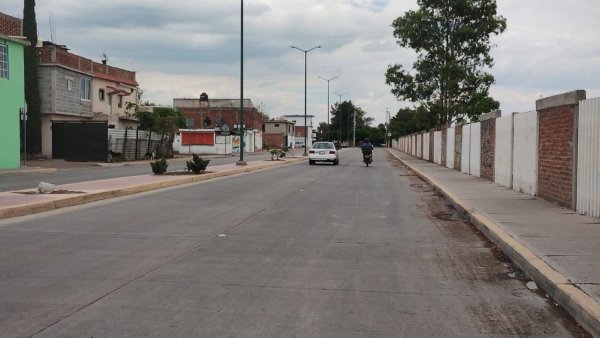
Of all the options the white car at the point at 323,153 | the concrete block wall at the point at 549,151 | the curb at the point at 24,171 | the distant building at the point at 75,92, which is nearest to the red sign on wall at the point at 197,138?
the distant building at the point at 75,92

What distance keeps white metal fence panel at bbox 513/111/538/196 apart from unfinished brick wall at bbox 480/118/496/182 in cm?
318

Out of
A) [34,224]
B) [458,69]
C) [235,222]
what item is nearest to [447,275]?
[235,222]

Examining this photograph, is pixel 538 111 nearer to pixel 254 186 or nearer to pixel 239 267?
A: pixel 254 186

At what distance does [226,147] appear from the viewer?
6875 centimetres

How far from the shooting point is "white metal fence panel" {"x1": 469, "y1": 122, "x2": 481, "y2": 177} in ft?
77.7

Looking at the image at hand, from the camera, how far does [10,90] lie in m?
29.1

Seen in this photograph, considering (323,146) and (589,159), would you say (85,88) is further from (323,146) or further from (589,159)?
(589,159)

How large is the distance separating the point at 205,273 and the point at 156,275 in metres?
0.57

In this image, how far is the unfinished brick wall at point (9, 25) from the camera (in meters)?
29.7

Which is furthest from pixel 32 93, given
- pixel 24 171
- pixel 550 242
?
pixel 550 242

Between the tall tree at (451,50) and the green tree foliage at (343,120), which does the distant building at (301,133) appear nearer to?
the green tree foliage at (343,120)

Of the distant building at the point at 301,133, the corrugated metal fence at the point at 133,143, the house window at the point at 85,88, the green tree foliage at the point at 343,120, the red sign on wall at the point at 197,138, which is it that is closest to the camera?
the corrugated metal fence at the point at 133,143

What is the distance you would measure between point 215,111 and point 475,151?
248 feet

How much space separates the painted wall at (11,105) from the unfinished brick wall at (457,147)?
2171 cm
